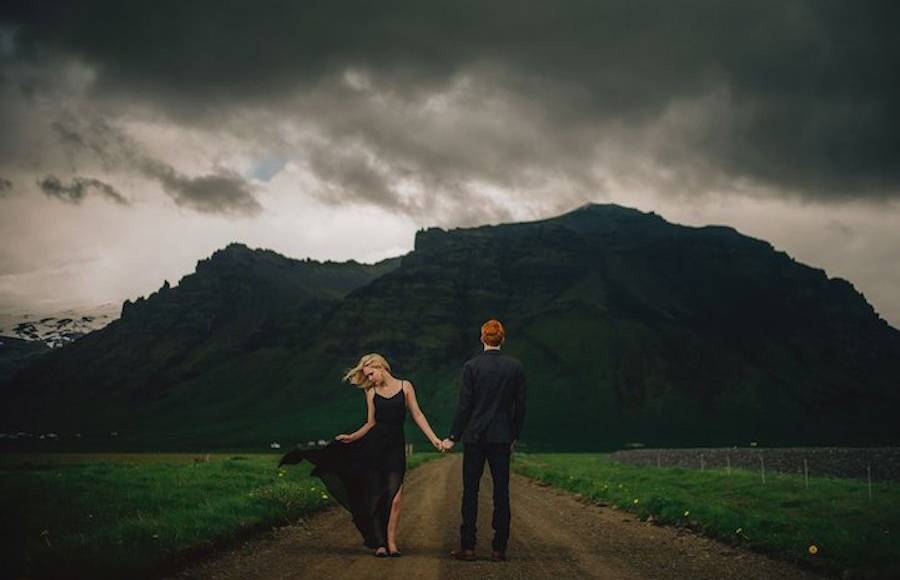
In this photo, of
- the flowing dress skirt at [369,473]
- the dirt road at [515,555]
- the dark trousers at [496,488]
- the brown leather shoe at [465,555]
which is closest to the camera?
the dirt road at [515,555]

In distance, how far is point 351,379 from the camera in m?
14.1

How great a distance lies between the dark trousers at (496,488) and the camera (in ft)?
41.5

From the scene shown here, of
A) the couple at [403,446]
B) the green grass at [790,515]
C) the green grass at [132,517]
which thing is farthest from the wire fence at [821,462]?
the couple at [403,446]

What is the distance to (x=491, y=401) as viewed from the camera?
1305cm

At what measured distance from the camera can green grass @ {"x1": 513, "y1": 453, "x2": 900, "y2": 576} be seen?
12414mm

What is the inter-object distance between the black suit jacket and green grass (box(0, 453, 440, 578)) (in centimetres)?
512

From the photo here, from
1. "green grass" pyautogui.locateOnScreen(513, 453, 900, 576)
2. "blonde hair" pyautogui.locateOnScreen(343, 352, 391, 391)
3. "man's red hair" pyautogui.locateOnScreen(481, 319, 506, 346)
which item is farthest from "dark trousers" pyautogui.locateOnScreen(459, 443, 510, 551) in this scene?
"green grass" pyautogui.locateOnScreen(513, 453, 900, 576)

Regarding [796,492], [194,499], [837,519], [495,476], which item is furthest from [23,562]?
[796,492]

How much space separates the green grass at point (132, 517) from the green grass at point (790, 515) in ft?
32.0

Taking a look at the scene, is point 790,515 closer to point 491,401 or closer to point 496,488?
point 496,488

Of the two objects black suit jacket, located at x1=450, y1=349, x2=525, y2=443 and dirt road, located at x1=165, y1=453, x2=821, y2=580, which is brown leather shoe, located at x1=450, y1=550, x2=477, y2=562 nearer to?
dirt road, located at x1=165, y1=453, x2=821, y2=580

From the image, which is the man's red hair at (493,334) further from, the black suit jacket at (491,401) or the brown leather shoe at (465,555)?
the brown leather shoe at (465,555)

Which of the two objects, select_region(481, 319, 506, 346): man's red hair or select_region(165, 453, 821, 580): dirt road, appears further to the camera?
select_region(481, 319, 506, 346): man's red hair

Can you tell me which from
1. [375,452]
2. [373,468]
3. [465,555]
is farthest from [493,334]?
[465,555]
